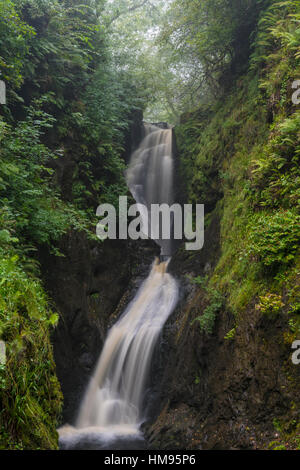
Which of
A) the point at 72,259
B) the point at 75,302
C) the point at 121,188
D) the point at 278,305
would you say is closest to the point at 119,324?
the point at 75,302

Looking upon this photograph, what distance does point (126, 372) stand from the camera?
8141mm

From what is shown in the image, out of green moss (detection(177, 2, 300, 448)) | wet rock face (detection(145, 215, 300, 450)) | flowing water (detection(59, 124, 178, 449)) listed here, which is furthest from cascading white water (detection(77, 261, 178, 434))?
green moss (detection(177, 2, 300, 448))

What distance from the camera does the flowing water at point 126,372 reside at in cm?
715

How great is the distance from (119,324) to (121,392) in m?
2.05

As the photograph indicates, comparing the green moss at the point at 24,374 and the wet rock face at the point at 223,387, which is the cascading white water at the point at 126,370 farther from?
the green moss at the point at 24,374

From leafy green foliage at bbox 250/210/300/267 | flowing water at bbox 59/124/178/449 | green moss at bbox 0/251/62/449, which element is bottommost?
flowing water at bbox 59/124/178/449

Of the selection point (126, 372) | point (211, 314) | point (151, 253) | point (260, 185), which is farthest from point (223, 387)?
point (151, 253)

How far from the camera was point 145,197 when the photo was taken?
13844mm

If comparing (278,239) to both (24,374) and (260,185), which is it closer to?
(260,185)

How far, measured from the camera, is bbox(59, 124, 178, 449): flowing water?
715 cm

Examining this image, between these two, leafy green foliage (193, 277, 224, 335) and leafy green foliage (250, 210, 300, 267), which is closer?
leafy green foliage (250, 210, 300, 267)

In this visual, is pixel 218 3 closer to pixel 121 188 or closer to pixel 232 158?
pixel 232 158

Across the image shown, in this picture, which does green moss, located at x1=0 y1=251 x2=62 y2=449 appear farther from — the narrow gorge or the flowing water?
the flowing water

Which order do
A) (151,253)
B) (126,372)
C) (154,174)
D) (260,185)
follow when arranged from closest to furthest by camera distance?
(260,185), (126,372), (151,253), (154,174)
